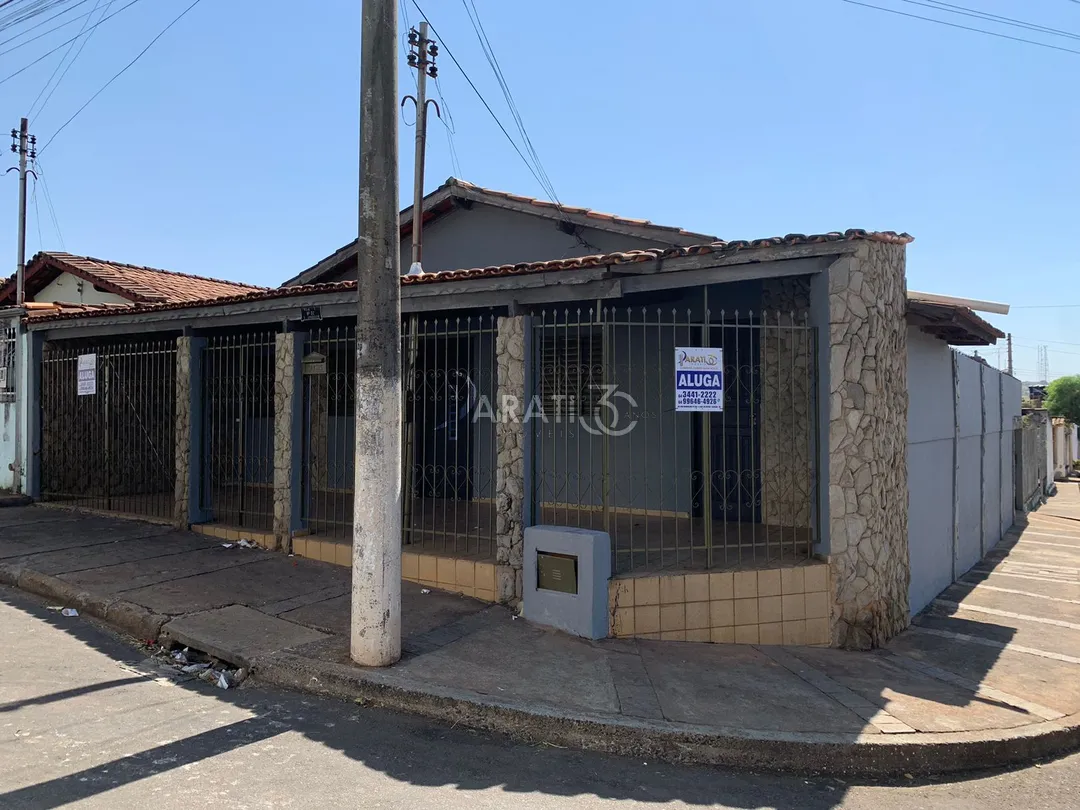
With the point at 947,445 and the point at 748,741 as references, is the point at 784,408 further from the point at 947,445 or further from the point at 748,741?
the point at 748,741

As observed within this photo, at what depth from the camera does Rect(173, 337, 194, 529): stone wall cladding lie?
880 cm

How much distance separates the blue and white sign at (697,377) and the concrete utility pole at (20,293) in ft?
32.0

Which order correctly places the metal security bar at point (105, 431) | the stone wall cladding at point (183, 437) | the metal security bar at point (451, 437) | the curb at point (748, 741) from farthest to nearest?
the metal security bar at point (105, 431) < the stone wall cladding at point (183, 437) < the metal security bar at point (451, 437) < the curb at point (748, 741)

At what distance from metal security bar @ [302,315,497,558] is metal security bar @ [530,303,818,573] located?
80cm

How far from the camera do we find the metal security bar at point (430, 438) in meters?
7.34

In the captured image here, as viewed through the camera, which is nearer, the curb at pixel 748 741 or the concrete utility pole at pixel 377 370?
the curb at pixel 748 741

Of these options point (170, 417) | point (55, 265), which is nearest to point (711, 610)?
point (170, 417)

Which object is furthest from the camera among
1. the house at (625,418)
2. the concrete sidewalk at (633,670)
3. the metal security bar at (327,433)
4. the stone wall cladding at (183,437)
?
Result: the stone wall cladding at (183,437)

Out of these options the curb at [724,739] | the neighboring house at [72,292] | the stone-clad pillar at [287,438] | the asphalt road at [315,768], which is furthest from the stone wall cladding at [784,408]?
the neighboring house at [72,292]

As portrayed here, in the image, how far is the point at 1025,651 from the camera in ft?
20.6

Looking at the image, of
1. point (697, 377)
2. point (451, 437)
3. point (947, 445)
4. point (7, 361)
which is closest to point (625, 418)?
point (697, 377)

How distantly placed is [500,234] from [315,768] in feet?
27.1

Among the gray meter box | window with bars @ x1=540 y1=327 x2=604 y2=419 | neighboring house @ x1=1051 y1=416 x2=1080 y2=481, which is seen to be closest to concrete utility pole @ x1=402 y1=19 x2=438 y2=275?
window with bars @ x1=540 y1=327 x2=604 y2=419

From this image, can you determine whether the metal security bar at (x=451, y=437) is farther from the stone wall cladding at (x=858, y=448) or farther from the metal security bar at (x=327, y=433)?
the stone wall cladding at (x=858, y=448)
